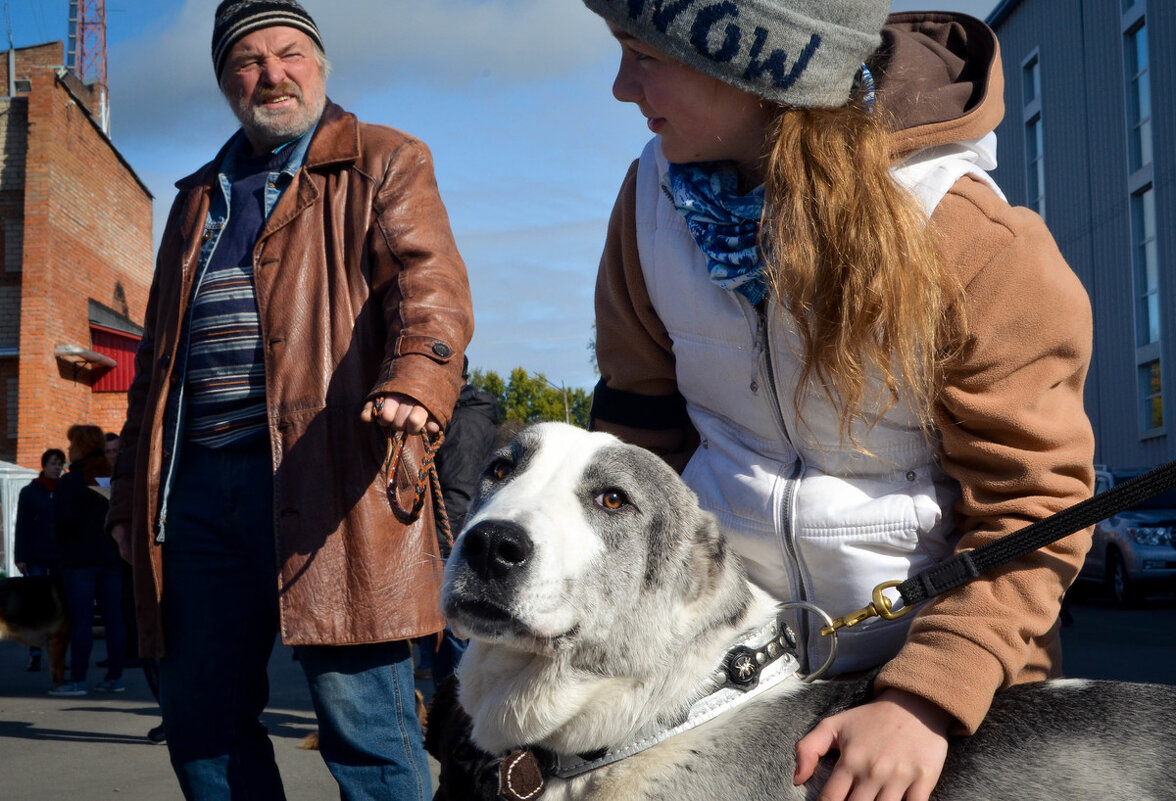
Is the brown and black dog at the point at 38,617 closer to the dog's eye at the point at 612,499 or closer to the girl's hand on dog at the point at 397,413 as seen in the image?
the girl's hand on dog at the point at 397,413

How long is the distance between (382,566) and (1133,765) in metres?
2.13

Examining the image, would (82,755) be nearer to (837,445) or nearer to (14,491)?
(837,445)

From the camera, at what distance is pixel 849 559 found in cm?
227

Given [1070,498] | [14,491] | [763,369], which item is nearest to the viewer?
[1070,498]

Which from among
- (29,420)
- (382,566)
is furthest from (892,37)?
(29,420)

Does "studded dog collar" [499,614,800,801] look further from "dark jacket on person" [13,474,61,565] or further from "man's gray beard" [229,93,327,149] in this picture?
"dark jacket on person" [13,474,61,565]

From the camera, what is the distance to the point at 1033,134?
2898cm

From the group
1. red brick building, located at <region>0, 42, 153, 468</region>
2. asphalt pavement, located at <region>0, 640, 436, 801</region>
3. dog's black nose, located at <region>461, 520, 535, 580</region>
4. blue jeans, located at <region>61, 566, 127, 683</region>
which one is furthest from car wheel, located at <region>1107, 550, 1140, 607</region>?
red brick building, located at <region>0, 42, 153, 468</region>

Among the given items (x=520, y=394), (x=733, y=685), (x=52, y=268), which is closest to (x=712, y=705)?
(x=733, y=685)

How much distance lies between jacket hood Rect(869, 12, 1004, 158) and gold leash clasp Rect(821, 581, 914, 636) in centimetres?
87

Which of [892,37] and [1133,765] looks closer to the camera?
[1133,765]

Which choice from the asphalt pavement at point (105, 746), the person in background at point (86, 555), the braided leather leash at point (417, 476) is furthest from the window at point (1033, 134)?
the braided leather leash at point (417, 476)

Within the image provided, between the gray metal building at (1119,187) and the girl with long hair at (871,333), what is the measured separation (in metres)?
21.4

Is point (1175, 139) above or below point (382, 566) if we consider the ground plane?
above
